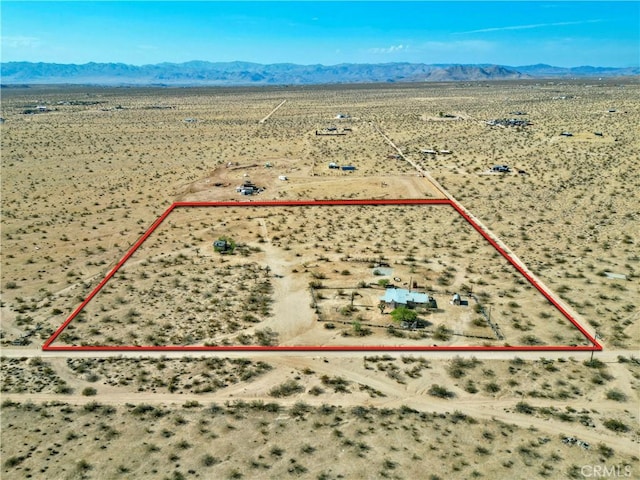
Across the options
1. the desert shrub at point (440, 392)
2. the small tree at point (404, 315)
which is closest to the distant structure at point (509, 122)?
the small tree at point (404, 315)

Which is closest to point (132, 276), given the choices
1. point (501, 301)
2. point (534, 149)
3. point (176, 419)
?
point (176, 419)

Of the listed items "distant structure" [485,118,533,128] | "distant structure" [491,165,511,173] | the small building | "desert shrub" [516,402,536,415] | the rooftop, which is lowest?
"desert shrub" [516,402,536,415]

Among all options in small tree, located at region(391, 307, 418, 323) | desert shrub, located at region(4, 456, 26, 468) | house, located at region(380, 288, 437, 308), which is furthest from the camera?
house, located at region(380, 288, 437, 308)

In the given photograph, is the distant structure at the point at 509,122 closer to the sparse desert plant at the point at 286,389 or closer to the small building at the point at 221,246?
the small building at the point at 221,246

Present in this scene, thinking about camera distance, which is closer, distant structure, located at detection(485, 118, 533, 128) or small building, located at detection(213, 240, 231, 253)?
small building, located at detection(213, 240, 231, 253)

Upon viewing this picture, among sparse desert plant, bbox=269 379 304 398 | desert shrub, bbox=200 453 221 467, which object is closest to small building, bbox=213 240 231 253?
sparse desert plant, bbox=269 379 304 398

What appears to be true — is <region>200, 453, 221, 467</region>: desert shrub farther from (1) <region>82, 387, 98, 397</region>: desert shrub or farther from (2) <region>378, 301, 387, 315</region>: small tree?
(2) <region>378, 301, 387, 315</region>: small tree

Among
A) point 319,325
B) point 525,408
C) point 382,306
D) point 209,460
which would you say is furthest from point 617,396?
point 209,460

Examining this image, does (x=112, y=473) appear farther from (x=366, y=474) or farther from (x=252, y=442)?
(x=366, y=474)

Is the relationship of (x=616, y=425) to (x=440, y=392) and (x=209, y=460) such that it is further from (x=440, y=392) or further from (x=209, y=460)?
(x=209, y=460)
